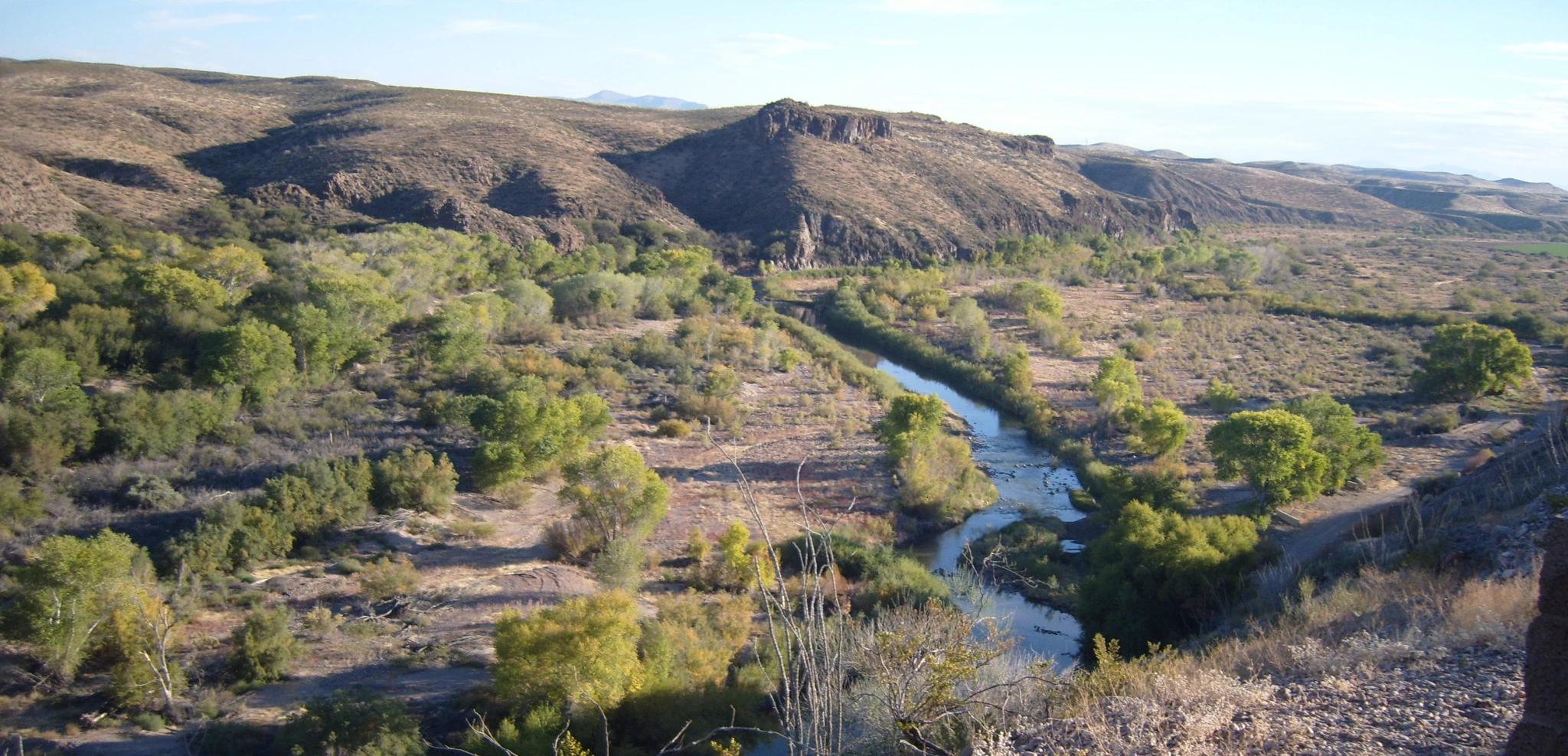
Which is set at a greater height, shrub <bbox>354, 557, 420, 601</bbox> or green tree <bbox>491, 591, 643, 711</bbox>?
green tree <bbox>491, 591, 643, 711</bbox>

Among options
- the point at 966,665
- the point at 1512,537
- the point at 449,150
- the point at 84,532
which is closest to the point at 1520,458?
the point at 1512,537

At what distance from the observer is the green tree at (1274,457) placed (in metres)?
22.8

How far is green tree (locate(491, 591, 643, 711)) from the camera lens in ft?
41.1

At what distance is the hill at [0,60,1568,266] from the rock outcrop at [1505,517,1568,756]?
5116 cm

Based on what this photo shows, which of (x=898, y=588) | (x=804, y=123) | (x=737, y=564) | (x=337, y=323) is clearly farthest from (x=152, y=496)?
(x=804, y=123)

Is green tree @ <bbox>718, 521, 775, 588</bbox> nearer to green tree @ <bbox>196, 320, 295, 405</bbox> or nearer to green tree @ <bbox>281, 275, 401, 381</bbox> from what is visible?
green tree @ <bbox>196, 320, 295, 405</bbox>

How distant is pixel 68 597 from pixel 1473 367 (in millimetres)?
42656

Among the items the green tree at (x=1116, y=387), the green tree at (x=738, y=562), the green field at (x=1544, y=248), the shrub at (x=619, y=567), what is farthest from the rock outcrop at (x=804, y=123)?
the shrub at (x=619, y=567)

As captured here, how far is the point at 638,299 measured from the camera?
4528cm

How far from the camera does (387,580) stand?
55.3ft

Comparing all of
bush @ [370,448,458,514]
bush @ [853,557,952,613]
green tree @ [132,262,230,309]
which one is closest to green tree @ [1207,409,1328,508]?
bush @ [853,557,952,613]

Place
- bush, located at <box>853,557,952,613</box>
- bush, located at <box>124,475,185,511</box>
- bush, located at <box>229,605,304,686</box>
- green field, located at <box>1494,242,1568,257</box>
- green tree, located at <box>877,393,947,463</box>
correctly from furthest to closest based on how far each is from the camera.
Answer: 1. green field, located at <box>1494,242,1568,257</box>
2. green tree, located at <box>877,393,947,463</box>
3. bush, located at <box>853,557,952,613</box>
4. bush, located at <box>124,475,185,511</box>
5. bush, located at <box>229,605,304,686</box>

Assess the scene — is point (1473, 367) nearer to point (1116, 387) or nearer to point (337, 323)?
point (1116, 387)

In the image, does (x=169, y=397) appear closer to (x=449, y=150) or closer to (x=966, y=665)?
(x=966, y=665)
